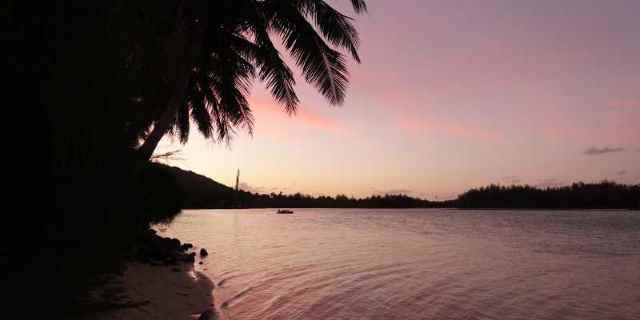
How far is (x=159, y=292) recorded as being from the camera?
8.41 meters

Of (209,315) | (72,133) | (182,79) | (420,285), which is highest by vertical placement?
(182,79)

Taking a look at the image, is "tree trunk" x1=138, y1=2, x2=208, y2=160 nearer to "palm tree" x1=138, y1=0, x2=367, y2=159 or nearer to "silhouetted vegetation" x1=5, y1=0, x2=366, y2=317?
"palm tree" x1=138, y1=0, x2=367, y2=159

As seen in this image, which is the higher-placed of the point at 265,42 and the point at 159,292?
the point at 265,42

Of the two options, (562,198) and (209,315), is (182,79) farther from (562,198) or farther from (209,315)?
(562,198)

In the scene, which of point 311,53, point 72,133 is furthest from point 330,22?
point 72,133

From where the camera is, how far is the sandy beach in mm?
6465

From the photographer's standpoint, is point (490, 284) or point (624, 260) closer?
point (490, 284)

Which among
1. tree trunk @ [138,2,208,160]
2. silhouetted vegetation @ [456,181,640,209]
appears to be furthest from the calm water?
silhouetted vegetation @ [456,181,640,209]

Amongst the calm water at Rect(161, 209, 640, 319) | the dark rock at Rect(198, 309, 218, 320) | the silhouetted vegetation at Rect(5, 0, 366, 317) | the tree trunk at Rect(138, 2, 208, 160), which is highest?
the tree trunk at Rect(138, 2, 208, 160)

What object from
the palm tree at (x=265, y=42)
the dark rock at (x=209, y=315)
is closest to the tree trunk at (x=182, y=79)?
the palm tree at (x=265, y=42)

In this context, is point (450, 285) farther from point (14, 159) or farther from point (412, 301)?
point (14, 159)

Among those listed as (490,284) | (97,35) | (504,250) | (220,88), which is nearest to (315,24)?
(220,88)

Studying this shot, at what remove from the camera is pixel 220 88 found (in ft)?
→ 45.5

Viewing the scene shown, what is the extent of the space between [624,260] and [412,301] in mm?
14558
